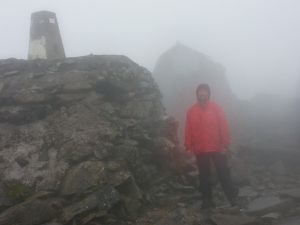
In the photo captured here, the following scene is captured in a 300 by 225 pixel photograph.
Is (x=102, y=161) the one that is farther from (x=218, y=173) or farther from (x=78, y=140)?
(x=218, y=173)

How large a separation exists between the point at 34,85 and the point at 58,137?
2.23 meters

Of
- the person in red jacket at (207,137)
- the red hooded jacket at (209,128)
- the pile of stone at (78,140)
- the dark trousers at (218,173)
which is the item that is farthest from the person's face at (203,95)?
the pile of stone at (78,140)

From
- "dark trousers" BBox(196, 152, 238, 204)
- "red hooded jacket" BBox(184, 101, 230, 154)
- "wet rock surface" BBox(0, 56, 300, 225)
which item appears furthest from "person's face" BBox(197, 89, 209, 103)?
"wet rock surface" BBox(0, 56, 300, 225)

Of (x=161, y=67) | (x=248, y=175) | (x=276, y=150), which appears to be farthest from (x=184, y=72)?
(x=248, y=175)

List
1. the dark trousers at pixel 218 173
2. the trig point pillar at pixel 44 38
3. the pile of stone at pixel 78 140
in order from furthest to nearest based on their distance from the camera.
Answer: the trig point pillar at pixel 44 38 → the dark trousers at pixel 218 173 → the pile of stone at pixel 78 140

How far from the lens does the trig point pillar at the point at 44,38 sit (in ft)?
66.1

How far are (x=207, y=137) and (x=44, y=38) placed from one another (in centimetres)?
1338

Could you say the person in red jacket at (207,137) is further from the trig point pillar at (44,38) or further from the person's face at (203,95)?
the trig point pillar at (44,38)

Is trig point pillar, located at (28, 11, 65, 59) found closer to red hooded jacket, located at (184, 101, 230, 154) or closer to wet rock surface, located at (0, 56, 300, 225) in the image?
wet rock surface, located at (0, 56, 300, 225)

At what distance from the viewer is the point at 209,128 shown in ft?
30.7

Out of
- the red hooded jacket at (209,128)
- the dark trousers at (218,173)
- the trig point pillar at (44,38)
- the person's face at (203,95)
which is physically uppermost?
the trig point pillar at (44,38)

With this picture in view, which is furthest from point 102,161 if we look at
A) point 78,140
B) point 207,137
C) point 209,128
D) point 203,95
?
point 203,95

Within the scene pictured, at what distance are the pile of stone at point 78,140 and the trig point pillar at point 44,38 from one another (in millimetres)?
6276

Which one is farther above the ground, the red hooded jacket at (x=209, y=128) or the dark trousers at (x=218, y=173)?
the red hooded jacket at (x=209, y=128)
